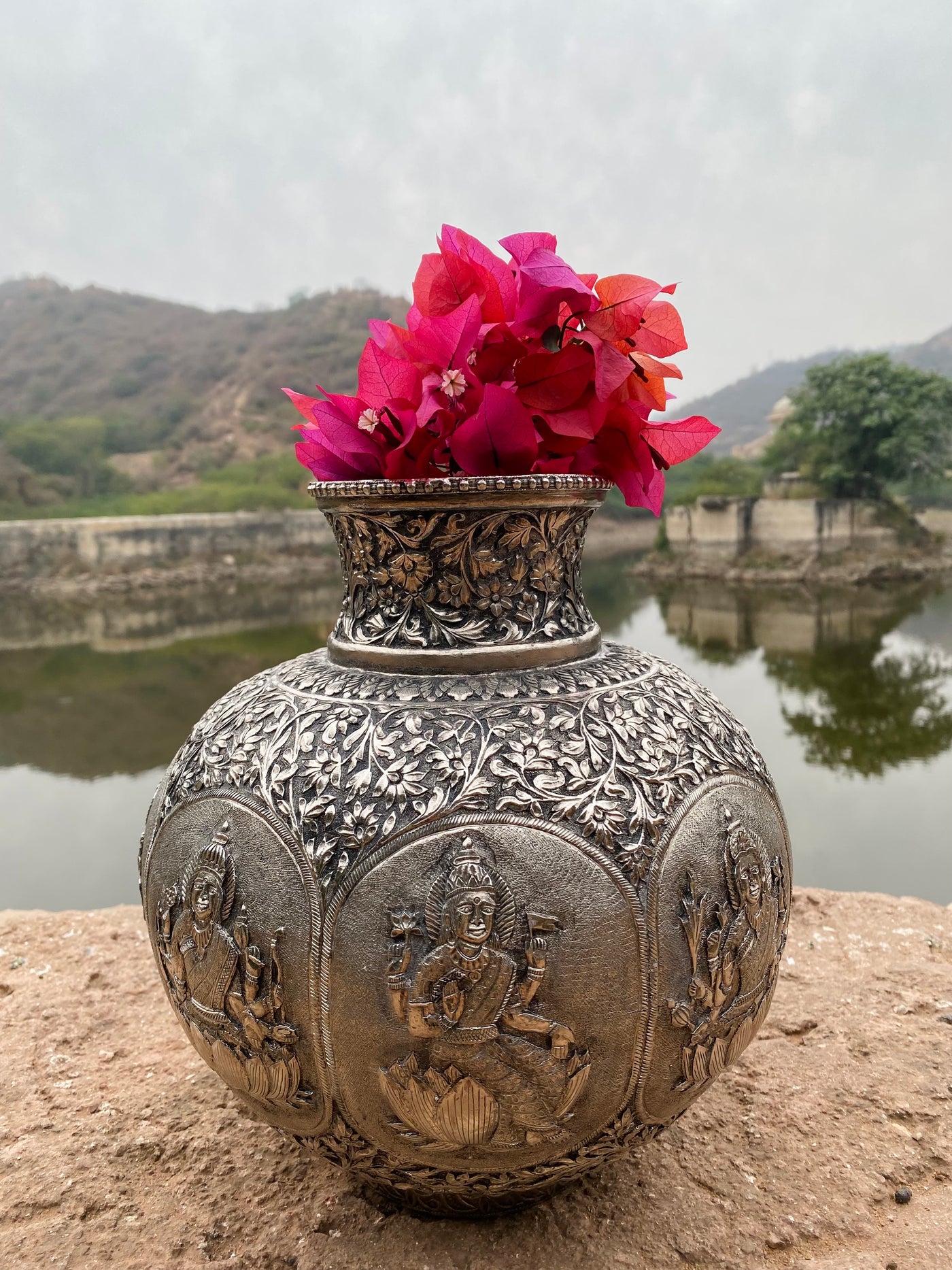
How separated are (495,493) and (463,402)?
0.21m

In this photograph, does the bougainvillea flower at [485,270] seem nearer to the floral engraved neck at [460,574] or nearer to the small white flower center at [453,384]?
the small white flower center at [453,384]

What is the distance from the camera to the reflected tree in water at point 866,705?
718cm

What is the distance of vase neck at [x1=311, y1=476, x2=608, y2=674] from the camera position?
1.80m

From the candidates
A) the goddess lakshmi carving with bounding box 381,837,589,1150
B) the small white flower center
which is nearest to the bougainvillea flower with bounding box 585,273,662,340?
the small white flower center

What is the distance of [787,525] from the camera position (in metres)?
19.0

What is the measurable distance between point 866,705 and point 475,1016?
26.1ft

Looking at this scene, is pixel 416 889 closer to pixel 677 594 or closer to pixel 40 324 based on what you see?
pixel 677 594

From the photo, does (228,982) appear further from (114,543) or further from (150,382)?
(150,382)

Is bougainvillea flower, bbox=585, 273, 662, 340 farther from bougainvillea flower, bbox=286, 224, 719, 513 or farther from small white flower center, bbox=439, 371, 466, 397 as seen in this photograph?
small white flower center, bbox=439, 371, 466, 397

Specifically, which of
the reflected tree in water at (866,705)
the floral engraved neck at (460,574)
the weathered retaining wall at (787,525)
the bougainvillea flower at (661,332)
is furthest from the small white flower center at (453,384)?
the weathered retaining wall at (787,525)

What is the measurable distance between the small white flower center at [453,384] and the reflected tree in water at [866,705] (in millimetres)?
5790

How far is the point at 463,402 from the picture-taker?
183 cm

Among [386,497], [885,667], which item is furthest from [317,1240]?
[885,667]

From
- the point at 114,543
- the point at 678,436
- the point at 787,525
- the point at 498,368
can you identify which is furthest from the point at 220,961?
the point at 114,543
